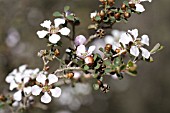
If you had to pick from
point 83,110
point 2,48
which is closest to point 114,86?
point 83,110

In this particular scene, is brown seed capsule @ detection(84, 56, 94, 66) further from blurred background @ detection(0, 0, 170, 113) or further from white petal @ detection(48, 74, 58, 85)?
blurred background @ detection(0, 0, 170, 113)

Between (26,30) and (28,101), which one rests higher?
(26,30)

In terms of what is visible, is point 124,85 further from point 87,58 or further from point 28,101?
point 87,58

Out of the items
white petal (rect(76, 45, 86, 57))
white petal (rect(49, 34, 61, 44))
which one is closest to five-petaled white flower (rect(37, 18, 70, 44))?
white petal (rect(49, 34, 61, 44))

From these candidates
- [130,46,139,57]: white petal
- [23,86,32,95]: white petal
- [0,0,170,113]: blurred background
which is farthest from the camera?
[0,0,170,113]: blurred background

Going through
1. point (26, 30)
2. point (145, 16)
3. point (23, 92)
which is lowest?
point (23, 92)

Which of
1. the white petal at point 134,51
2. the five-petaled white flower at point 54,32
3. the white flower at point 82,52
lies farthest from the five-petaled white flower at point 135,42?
the five-petaled white flower at point 54,32
